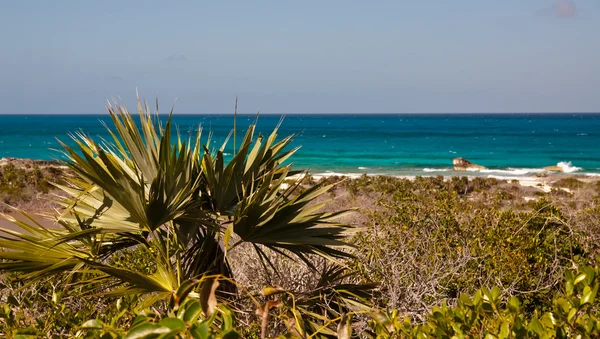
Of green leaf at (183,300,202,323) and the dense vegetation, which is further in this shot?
the dense vegetation

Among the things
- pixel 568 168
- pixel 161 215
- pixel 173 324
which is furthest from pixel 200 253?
pixel 568 168

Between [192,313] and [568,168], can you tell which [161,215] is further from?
[568,168]

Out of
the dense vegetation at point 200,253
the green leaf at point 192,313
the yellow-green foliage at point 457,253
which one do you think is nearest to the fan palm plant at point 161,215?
the dense vegetation at point 200,253

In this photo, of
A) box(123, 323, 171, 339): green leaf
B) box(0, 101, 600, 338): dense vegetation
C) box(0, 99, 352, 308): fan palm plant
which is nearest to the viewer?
box(123, 323, 171, 339): green leaf

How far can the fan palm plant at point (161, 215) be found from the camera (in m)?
4.39

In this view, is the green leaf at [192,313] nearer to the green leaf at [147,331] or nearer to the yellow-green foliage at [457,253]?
the green leaf at [147,331]

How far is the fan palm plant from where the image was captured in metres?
4.39

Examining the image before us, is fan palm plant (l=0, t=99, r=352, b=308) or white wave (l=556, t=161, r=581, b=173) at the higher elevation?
fan palm plant (l=0, t=99, r=352, b=308)

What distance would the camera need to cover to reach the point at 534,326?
218 centimetres

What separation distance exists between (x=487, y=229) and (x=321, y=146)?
64.8 meters

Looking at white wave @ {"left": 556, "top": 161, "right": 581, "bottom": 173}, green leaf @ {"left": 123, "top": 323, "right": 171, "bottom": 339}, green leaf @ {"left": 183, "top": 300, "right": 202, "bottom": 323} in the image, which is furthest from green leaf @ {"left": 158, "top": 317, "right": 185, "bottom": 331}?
white wave @ {"left": 556, "top": 161, "right": 581, "bottom": 173}

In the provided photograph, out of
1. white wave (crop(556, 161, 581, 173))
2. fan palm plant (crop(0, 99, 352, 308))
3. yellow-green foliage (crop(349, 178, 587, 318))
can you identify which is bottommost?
white wave (crop(556, 161, 581, 173))

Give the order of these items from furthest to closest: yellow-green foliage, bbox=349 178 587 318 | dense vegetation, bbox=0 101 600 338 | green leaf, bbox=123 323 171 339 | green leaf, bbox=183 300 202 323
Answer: yellow-green foliage, bbox=349 178 587 318
dense vegetation, bbox=0 101 600 338
green leaf, bbox=183 300 202 323
green leaf, bbox=123 323 171 339

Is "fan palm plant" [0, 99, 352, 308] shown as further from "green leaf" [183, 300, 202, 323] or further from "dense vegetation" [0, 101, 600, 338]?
"green leaf" [183, 300, 202, 323]
